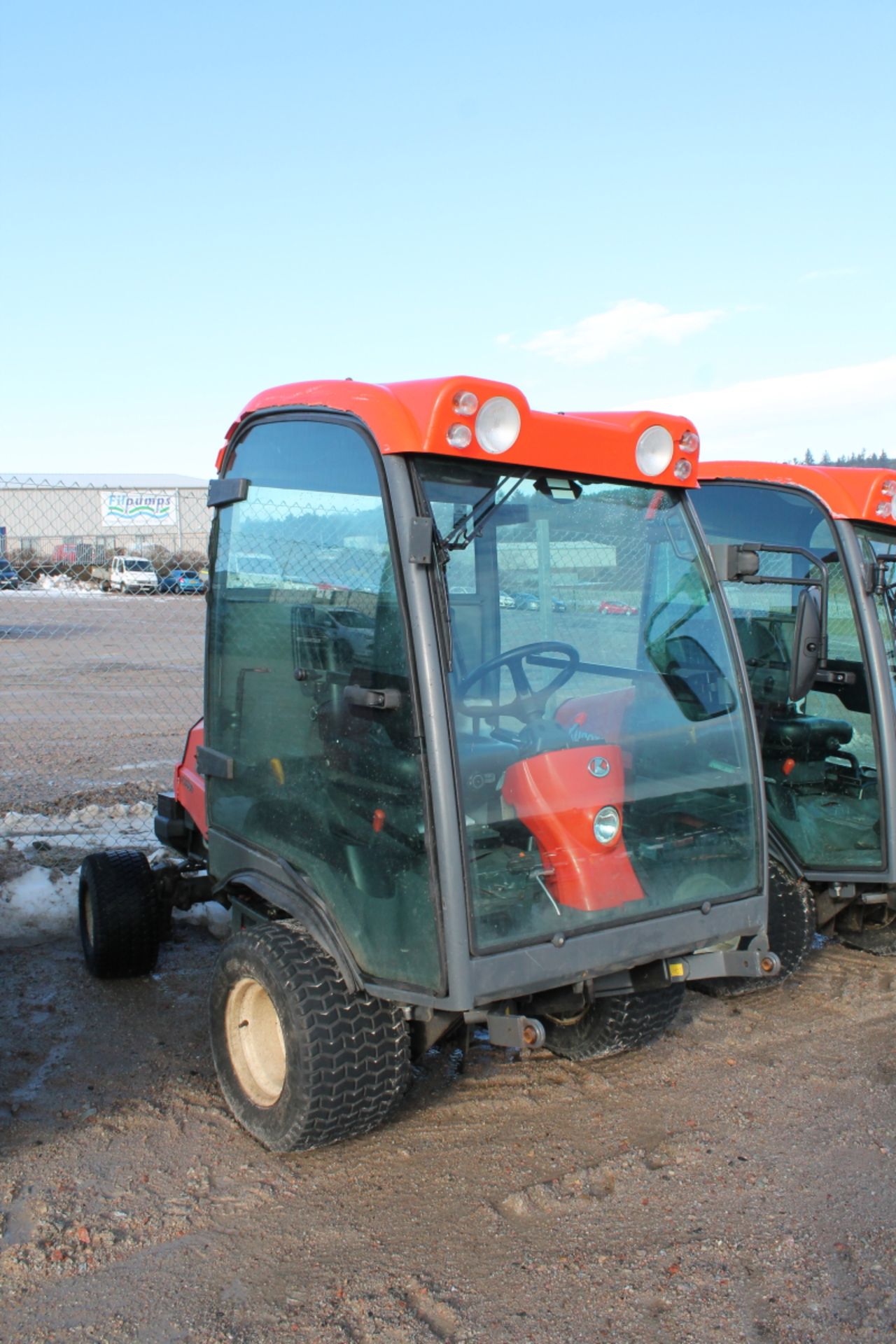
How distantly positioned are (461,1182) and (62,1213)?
42.5 inches

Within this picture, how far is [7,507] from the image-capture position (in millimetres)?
7477

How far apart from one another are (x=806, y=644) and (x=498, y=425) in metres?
1.35

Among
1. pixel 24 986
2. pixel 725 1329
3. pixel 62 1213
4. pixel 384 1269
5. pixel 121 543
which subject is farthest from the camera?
pixel 121 543

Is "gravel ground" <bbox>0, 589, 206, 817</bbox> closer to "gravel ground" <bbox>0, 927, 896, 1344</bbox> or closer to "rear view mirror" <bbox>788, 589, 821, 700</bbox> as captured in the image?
"gravel ground" <bbox>0, 927, 896, 1344</bbox>

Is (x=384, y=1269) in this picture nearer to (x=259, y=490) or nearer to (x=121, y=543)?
(x=259, y=490)

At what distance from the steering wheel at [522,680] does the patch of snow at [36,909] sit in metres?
3.17

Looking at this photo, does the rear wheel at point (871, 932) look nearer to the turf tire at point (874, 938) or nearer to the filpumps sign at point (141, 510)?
the turf tire at point (874, 938)

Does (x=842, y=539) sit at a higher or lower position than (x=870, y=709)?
higher

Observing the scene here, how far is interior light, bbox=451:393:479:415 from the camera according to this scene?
9.21 ft

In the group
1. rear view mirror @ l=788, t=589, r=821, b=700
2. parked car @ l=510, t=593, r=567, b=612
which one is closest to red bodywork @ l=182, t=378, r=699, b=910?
parked car @ l=510, t=593, r=567, b=612

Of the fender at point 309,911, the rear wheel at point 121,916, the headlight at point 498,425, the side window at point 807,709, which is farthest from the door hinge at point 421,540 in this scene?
the rear wheel at point 121,916

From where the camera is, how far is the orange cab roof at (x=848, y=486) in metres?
4.47

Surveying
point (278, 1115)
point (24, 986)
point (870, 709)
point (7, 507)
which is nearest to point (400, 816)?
point (278, 1115)

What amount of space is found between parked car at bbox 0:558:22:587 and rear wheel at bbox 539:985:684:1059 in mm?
4840
